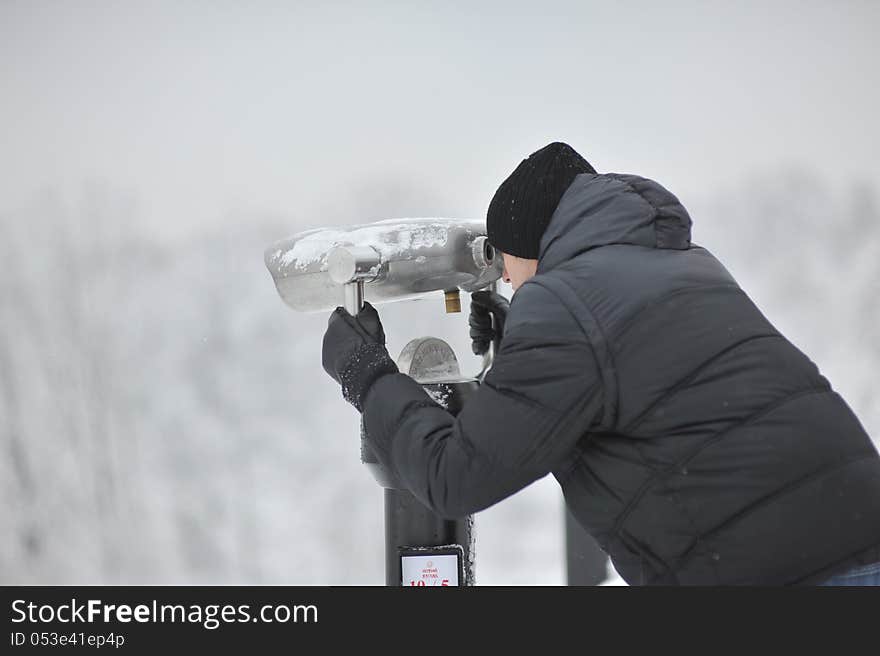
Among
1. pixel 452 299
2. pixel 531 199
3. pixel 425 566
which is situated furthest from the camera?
pixel 452 299

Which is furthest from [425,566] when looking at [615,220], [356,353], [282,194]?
[282,194]

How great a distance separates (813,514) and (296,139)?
3.96 m

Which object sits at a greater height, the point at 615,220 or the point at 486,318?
the point at 486,318

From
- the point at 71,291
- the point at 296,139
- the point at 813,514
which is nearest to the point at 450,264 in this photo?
the point at 813,514

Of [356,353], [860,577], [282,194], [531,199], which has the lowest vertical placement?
[860,577]

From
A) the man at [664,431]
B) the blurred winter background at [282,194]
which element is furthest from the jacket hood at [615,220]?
the blurred winter background at [282,194]

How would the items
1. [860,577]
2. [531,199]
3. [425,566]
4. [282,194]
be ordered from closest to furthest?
[860,577] → [531,199] → [425,566] → [282,194]

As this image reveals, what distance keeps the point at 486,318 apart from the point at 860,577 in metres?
0.76

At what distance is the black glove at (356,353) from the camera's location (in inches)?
40.7

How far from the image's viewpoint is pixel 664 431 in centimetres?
83

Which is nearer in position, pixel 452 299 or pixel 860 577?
pixel 860 577

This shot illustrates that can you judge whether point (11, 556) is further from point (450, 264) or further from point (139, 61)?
point (450, 264)

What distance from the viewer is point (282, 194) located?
4395 mm

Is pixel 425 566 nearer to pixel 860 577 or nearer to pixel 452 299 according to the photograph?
pixel 452 299
